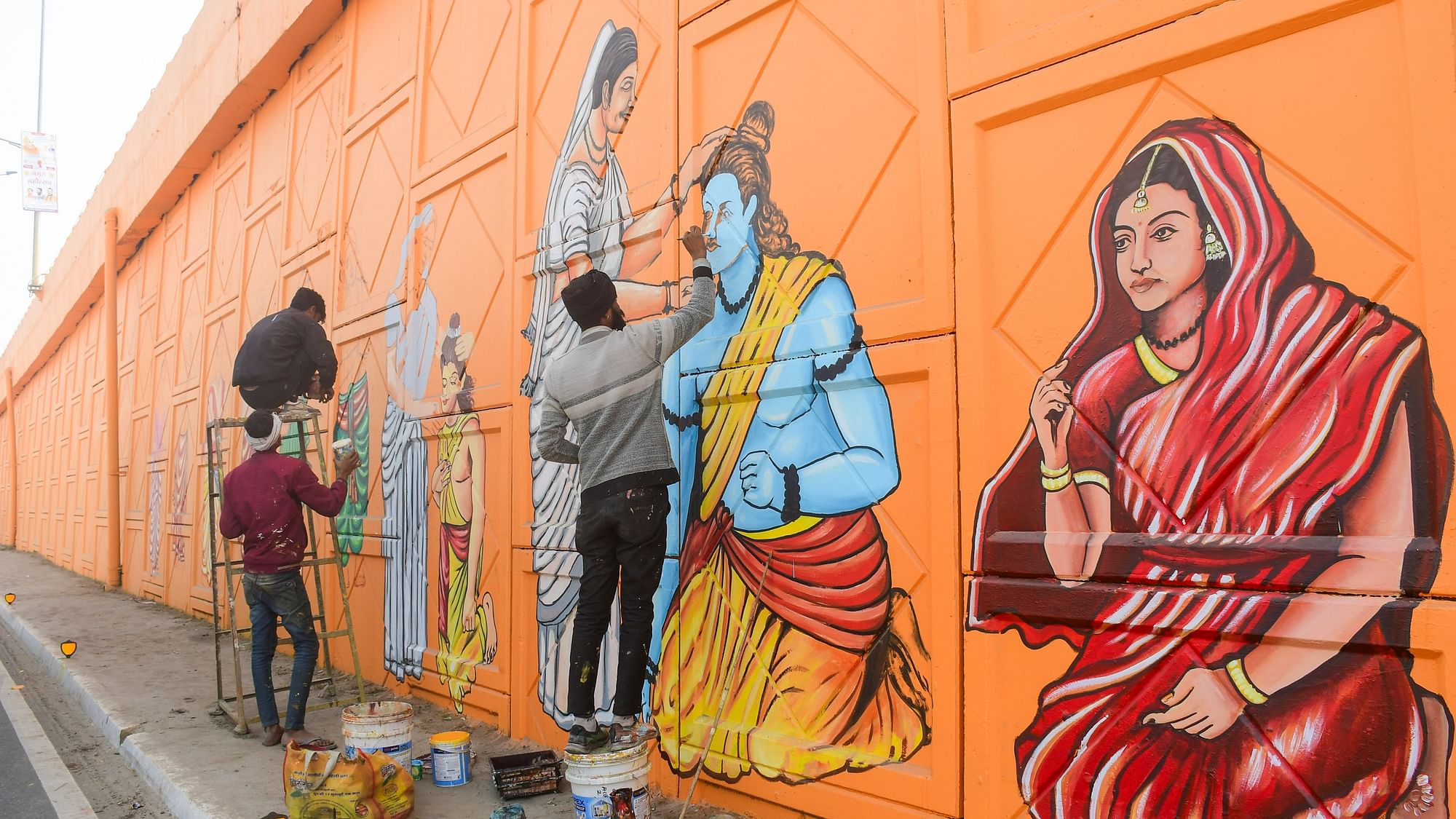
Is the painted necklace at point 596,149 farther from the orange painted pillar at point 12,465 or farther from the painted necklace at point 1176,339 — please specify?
the orange painted pillar at point 12,465

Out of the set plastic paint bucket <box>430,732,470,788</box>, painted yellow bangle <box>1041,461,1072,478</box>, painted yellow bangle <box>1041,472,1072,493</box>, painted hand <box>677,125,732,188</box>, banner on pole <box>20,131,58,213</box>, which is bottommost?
plastic paint bucket <box>430,732,470,788</box>

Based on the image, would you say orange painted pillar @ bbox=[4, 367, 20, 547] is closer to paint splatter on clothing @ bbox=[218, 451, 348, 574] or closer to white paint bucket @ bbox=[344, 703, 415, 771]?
paint splatter on clothing @ bbox=[218, 451, 348, 574]

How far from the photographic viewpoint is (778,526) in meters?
3.91

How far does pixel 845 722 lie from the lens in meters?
3.58

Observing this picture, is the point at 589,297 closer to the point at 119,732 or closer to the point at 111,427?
the point at 119,732

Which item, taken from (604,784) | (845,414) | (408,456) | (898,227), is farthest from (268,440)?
(898,227)

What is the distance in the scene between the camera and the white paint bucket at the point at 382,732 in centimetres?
464

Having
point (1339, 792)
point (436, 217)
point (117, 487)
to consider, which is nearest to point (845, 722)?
point (1339, 792)

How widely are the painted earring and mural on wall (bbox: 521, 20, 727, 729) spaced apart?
258 centimetres

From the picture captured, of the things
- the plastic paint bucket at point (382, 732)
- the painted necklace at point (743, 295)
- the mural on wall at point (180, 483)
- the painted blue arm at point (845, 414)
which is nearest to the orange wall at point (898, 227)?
the painted blue arm at point (845, 414)

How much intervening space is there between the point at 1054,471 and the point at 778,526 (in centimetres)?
132

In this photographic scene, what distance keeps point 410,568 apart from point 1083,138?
5.89 m

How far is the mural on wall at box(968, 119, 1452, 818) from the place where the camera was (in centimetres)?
228

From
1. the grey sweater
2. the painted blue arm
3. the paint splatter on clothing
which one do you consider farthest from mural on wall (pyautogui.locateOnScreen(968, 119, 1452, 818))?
the paint splatter on clothing
